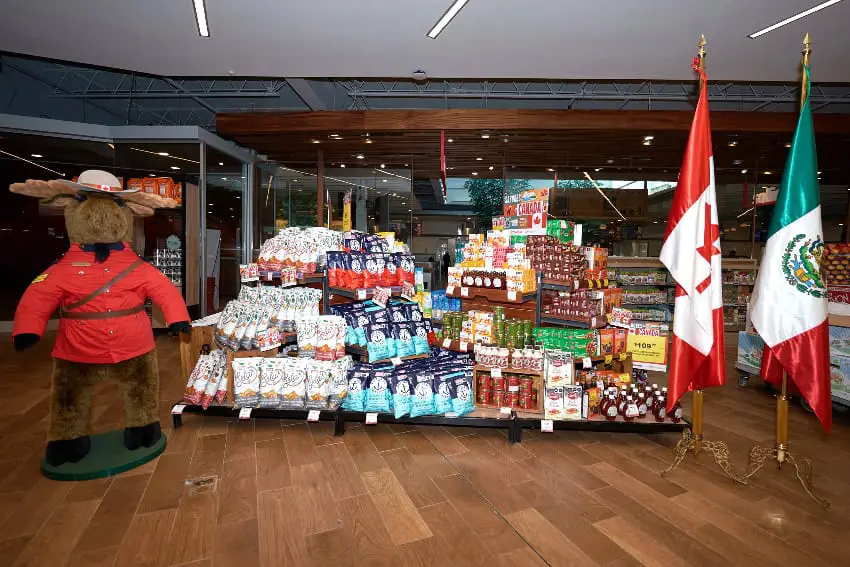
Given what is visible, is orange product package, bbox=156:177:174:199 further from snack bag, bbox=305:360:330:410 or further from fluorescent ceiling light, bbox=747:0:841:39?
fluorescent ceiling light, bbox=747:0:841:39

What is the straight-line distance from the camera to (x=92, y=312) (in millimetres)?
2777

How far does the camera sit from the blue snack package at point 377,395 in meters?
3.47

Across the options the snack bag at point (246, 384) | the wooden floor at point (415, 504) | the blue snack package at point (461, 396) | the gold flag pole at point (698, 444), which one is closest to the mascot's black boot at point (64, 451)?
the wooden floor at point (415, 504)

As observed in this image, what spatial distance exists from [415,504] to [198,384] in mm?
2116

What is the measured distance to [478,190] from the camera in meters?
12.0

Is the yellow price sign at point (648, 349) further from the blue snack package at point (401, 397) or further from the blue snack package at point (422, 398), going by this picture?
the blue snack package at point (401, 397)

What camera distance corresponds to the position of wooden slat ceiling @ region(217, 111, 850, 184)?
735cm

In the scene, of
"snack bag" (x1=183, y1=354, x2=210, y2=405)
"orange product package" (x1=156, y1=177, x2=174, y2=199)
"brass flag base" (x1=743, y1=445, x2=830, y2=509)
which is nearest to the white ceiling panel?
"orange product package" (x1=156, y1=177, x2=174, y2=199)

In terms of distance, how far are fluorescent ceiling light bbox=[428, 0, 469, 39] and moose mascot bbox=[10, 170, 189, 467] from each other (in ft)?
11.2

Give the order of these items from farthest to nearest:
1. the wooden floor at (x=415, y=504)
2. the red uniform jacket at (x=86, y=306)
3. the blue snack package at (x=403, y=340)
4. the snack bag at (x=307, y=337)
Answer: the blue snack package at (x=403, y=340), the snack bag at (x=307, y=337), the red uniform jacket at (x=86, y=306), the wooden floor at (x=415, y=504)

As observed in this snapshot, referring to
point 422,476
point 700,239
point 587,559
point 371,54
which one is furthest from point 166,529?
point 371,54

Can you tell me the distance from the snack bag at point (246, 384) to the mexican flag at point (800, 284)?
3470 mm

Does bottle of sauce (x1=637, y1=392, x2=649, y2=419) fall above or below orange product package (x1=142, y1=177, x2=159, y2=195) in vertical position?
below

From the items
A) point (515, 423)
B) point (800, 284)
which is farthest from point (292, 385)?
point (800, 284)
